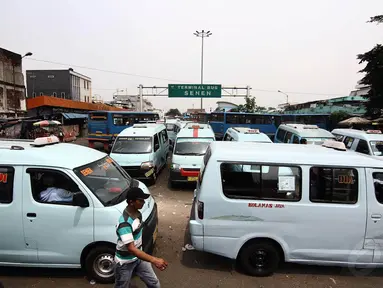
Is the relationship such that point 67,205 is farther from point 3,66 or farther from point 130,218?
point 3,66

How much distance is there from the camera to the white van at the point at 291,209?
12.0 ft

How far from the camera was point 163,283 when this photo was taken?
3.77 metres

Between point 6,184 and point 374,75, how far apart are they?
20812mm

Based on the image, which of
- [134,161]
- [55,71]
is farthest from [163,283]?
[55,71]

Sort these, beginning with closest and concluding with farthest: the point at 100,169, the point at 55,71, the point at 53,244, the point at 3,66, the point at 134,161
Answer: the point at 53,244, the point at 100,169, the point at 134,161, the point at 3,66, the point at 55,71

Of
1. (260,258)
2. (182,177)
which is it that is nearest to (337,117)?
(182,177)

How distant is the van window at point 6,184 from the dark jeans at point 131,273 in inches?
80.0

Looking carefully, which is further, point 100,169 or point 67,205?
point 100,169

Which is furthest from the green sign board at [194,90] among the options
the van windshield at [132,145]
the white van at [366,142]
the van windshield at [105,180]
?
the van windshield at [105,180]

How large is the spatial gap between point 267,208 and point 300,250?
30.3 inches

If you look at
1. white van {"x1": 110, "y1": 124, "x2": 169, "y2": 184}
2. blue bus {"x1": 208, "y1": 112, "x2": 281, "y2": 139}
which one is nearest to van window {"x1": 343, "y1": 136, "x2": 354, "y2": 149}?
white van {"x1": 110, "y1": 124, "x2": 169, "y2": 184}

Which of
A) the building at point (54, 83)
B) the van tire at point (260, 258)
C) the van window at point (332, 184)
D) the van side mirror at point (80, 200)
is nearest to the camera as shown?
the van side mirror at point (80, 200)

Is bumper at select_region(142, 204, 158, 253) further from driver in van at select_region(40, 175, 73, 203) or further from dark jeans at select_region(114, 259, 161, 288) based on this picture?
driver in van at select_region(40, 175, 73, 203)

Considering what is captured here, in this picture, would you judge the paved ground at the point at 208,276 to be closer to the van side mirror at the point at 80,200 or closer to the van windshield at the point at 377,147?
the van side mirror at the point at 80,200
